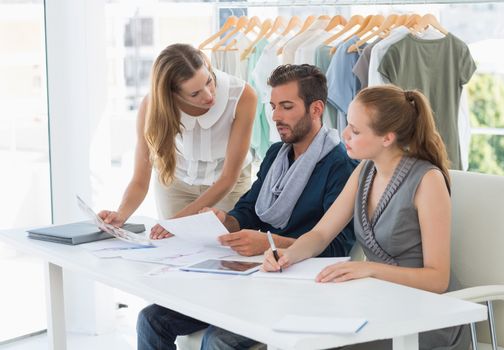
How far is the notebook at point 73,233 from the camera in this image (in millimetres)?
2607

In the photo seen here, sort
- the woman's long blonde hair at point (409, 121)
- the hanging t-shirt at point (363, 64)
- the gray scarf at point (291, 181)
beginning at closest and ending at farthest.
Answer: the woman's long blonde hair at point (409, 121)
the gray scarf at point (291, 181)
the hanging t-shirt at point (363, 64)

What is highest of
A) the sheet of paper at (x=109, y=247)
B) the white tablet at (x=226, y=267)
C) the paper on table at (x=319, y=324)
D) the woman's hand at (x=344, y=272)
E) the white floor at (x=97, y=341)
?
the woman's hand at (x=344, y=272)

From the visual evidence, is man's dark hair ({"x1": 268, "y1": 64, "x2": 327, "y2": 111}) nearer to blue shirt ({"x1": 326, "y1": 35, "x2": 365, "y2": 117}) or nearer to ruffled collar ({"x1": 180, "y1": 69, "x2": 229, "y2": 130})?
ruffled collar ({"x1": 180, "y1": 69, "x2": 229, "y2": 130})

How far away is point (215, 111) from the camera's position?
10.1 ft

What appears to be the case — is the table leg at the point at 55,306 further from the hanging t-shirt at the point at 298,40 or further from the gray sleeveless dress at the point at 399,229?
the hanging t-shirt at the point at 298,40

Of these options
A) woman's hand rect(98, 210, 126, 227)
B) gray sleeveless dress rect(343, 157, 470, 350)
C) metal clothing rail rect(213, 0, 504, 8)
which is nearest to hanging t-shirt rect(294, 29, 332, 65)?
metal clothing rail rect(213, 0, 504, 8)

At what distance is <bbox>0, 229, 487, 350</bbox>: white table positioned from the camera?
68.0 inches

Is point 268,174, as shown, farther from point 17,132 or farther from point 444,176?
point 17,132

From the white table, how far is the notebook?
26 centimetres

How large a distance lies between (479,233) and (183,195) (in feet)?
4.11

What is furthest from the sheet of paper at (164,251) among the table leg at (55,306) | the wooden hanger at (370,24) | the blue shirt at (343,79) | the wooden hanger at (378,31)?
the wooden hanger at (370,24)

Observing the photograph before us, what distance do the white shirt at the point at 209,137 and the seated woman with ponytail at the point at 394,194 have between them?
0.80m

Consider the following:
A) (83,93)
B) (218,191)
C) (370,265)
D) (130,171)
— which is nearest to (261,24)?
(83,93)

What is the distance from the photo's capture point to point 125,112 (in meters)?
5.20
